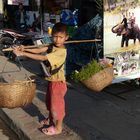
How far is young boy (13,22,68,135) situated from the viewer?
4750 millimetres

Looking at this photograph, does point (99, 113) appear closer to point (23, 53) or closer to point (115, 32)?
point (115, 32)

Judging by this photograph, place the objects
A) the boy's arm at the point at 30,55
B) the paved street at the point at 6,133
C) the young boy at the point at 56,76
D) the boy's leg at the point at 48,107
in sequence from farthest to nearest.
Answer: the paved street at the point at 6,133 → the boy's leg at the point at 48,107 → the young boy at the point at 56,76 → the boy's arm at the point at 30,55

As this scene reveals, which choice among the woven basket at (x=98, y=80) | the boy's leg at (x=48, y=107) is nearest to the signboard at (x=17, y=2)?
the woven basket at (x=98, y=80)

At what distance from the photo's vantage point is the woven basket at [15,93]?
4898mm

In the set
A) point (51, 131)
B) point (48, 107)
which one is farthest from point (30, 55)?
point (51, 131)

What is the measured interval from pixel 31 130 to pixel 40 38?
177 inches

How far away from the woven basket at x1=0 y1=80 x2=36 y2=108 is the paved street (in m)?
0.65

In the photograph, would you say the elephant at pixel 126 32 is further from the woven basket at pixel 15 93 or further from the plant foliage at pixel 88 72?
the woven basket at pixel 15 93

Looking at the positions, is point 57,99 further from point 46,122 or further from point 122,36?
point 122,36

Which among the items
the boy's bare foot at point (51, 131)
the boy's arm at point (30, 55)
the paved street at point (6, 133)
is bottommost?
the paved street at point (6, 133)

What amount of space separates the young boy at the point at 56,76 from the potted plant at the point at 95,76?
2.26ft

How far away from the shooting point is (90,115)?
5.95m

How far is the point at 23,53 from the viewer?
4.56 m

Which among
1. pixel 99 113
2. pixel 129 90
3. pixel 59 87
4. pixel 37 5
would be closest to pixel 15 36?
pixel 37 5
